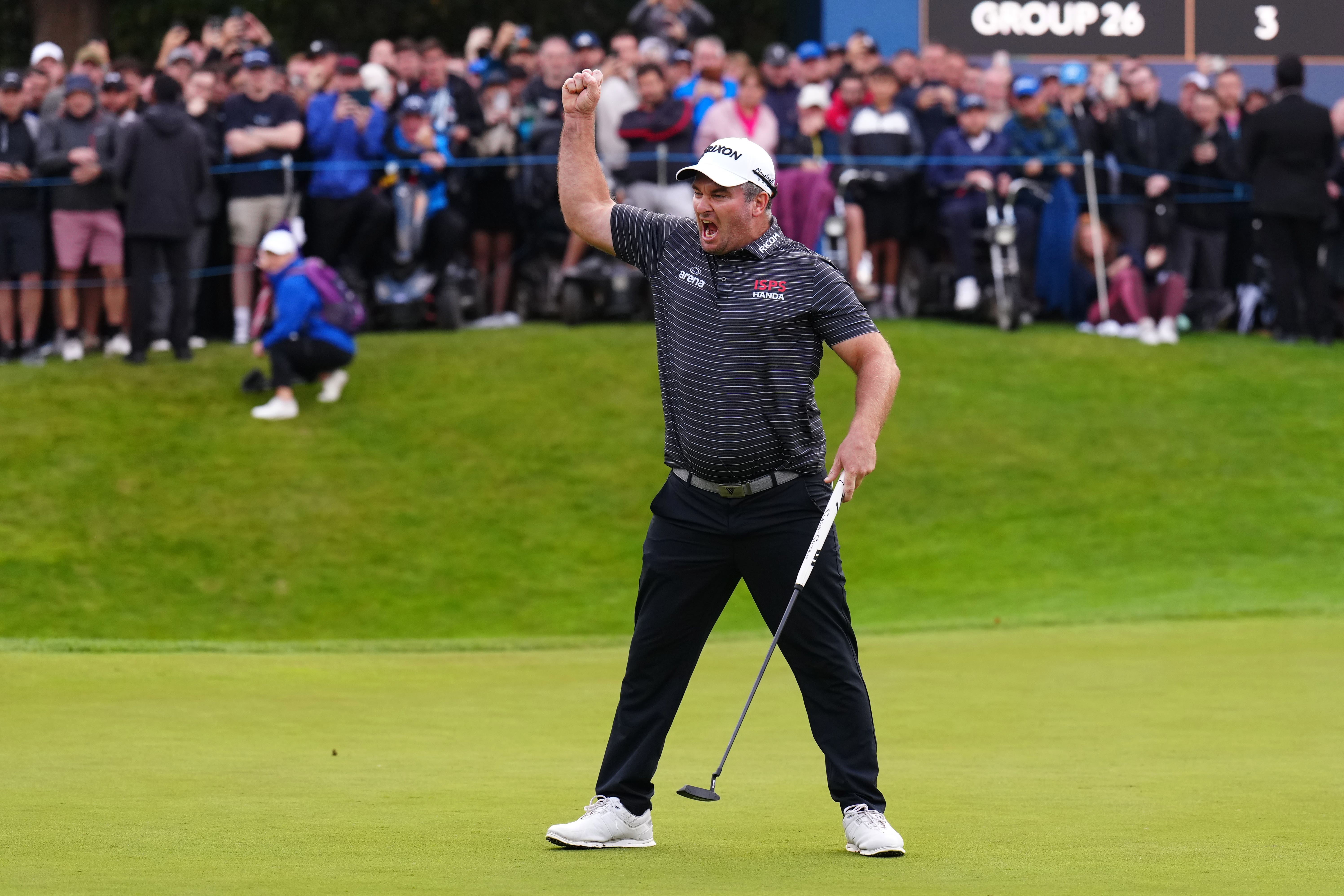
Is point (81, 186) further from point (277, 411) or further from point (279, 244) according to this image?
point (277, 411)

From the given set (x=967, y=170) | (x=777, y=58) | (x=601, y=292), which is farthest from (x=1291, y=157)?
(x=601, y=292)

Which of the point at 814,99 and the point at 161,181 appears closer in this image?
the point at 161,181

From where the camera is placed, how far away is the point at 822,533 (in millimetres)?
5277

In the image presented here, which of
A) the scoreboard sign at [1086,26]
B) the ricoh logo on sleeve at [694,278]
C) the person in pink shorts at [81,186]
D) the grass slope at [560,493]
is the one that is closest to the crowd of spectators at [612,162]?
the person in pink shorts at [81,186]

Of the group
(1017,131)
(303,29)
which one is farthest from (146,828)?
(303,29)

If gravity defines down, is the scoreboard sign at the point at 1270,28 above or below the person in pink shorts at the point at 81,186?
above

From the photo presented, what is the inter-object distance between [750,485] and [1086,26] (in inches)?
629

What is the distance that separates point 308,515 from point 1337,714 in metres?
8.06

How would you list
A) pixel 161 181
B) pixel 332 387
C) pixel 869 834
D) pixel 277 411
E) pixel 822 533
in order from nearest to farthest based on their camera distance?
pixel 869 834, pixel 822 533, pixel 161 181, pixel 277 411, pixel 332 387

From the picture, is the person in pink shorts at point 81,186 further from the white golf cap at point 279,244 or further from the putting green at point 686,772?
the putting green at point 686,772

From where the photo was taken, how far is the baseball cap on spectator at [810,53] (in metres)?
18.6

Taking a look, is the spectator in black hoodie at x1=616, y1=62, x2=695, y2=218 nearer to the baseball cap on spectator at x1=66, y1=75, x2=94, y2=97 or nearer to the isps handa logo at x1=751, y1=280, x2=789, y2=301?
the baseball cap on spectator at x1=66, y1=75, x2=94, y2=97

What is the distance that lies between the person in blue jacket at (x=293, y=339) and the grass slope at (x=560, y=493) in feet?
0.65

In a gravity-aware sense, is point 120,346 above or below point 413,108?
below
